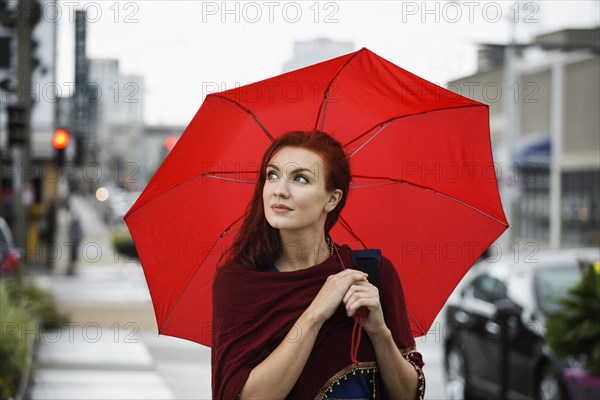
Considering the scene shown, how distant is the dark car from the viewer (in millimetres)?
8836

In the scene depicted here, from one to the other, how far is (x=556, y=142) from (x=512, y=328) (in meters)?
39.8

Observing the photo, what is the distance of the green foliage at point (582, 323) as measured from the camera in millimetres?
7703

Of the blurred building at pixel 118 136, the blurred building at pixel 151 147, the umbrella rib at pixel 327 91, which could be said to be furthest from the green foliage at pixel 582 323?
the blurred building at pixel 151 147

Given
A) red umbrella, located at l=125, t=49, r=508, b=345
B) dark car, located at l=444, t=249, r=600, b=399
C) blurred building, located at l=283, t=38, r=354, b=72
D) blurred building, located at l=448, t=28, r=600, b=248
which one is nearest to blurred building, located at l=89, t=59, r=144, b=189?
blurred building, located at l=448, t=28, r=600, b=248

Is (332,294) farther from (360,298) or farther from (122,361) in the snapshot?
(122,361)

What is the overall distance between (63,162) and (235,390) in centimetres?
2151

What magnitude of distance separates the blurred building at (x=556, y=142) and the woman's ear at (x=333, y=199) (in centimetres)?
3723

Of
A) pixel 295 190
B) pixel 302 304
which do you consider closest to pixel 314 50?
pixel 295 190

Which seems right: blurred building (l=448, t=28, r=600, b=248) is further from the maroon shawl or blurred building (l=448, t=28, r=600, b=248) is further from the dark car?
the maroon shawl

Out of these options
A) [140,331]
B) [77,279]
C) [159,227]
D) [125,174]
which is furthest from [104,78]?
[125,174]

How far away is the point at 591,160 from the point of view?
148ft

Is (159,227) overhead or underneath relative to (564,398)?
overhead

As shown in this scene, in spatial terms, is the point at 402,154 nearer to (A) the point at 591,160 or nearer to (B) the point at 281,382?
(B) the point at 281,382

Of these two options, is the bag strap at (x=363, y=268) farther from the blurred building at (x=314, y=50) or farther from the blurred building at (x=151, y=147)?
the blurred building at (x=151, y=147)
